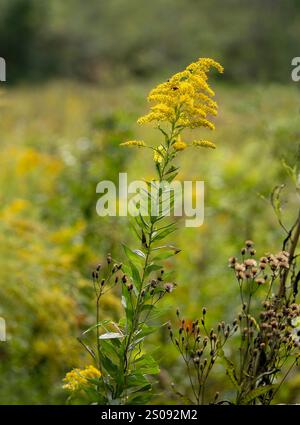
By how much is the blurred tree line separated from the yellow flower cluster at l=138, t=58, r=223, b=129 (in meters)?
17.5

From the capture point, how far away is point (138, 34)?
2395cm

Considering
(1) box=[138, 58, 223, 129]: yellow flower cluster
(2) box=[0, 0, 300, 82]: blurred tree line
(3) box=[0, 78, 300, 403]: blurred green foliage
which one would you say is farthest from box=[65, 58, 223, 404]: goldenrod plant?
(2) box=[0, 0, 300, 82]: blurred tree line

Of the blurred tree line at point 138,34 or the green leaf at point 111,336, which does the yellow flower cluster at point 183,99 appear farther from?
the blurred tree line at point 138,34

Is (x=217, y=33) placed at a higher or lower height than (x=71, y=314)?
higher

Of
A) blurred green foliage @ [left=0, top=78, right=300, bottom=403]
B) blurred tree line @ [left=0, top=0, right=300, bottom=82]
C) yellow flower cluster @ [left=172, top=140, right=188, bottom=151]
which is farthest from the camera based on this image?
blurred tree line @ [left=0, top=0, right=300, bottom=82]

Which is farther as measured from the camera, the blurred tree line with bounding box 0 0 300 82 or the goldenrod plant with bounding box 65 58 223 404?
the blurred tree line with bounding box 0 0 300 82

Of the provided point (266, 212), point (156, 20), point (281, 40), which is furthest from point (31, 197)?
point (156, 20)

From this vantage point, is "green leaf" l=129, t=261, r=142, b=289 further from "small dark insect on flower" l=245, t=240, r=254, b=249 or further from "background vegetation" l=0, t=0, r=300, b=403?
"small dark insect on flower" l=245, t=240, r=254, b=249

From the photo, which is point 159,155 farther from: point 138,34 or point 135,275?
point 138,34

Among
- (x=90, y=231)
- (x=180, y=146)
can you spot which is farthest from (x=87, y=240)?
(x=180, y=146)

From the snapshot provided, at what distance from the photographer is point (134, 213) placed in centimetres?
143

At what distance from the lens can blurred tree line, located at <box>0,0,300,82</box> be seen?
2062cm
